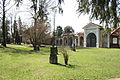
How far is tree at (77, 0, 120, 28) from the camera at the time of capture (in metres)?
4.44

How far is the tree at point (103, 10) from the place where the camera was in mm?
4444

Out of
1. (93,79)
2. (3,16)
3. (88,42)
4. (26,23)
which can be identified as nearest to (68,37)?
(88,42)

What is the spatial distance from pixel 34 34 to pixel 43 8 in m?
25.1

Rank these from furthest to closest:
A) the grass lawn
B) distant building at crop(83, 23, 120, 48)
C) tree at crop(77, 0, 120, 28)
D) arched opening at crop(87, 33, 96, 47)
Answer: arched opening at crop(87, 33, 96, 47) < distant building at crop(83, 23, 120, 48) < the grass lawn < tree at crop(77, 0, 120, 28)

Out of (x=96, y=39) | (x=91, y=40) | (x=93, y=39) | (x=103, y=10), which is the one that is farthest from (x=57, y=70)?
(x=91, y=40)

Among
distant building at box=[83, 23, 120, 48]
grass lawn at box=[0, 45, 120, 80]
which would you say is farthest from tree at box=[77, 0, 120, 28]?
distant building at box=[83, 23, 120, 48]

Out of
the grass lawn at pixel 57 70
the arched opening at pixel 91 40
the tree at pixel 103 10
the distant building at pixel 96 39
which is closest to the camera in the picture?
the tree at pixel 103 10

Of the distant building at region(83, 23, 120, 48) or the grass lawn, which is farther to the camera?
the distant building at region(83, 23, 120, 48)

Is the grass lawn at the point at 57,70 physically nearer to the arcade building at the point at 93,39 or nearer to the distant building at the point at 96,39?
the arcade building at the point at 93,39

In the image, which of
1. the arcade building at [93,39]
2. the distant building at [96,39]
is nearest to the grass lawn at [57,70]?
the arcade building at [93,39]

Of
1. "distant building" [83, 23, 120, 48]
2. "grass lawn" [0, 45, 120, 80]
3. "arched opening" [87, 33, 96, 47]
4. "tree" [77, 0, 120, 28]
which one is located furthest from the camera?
"arched opening" [87, 33, 96, 47]

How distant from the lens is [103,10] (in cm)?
456

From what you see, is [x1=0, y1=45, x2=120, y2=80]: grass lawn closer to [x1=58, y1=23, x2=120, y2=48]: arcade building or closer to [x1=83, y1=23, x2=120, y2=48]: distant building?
[x1=58, y1=23, x2=120, y2=48]: arcade building

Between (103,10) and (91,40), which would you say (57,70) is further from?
(91,40)
